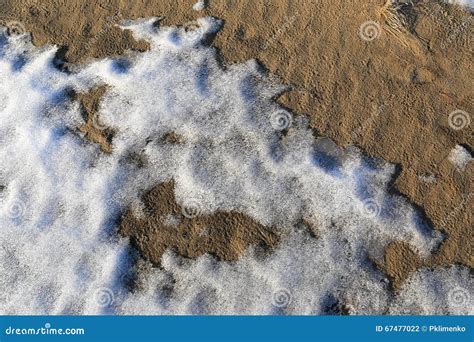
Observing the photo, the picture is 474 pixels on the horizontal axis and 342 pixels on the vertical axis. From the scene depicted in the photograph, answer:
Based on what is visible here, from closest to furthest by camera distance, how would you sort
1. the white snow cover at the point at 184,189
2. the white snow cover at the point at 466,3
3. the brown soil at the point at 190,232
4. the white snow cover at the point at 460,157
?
the white snow cover at the point at 184,189, the brown soil at the point at 190,232, the white snow cover at the point at 460,157, the white snow cover at the point at 466,3

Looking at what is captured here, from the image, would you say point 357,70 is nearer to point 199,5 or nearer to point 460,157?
point 460,157

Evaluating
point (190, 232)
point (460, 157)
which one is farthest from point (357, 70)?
point (190, 232)

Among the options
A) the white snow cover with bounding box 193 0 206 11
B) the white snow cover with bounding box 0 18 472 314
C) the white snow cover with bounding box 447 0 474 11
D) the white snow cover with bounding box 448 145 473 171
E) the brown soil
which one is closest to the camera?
the white snow cover with bounding box 0 18 472 314

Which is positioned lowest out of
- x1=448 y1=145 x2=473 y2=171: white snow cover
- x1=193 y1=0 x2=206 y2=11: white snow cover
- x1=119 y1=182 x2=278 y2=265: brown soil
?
x1=119 y1=182 x2=278 y2=265: brown soil

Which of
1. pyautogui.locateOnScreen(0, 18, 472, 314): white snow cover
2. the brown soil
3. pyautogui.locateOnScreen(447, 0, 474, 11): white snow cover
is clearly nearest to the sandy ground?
the brown soil

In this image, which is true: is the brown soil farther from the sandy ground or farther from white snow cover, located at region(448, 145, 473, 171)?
white snow cover, located at region(448, 145, 473, 171)

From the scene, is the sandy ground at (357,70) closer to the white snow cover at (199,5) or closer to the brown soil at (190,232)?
the brown soil at (190,232)

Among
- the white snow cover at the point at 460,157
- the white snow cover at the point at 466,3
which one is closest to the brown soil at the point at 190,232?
the white snow cover at the point at 460,157
